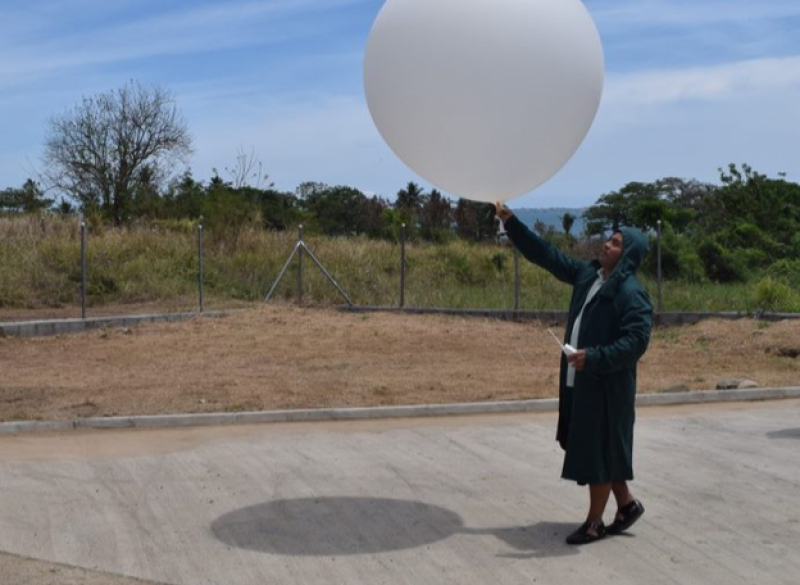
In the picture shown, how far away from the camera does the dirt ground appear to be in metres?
12.8

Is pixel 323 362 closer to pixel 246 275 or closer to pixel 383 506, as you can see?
pixel 383 506

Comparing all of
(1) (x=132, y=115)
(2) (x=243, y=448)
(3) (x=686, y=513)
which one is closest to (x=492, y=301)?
(2) (x=243, y=448)

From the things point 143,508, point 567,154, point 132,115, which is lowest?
point 143,508

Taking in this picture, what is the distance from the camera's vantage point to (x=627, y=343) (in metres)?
6.69

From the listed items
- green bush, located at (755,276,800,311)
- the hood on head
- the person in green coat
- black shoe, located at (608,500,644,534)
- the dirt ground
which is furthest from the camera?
green bush, located at (755,276,800,311)

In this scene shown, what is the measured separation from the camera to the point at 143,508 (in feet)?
25.8

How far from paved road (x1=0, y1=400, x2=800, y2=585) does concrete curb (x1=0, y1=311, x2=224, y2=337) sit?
28.8ft

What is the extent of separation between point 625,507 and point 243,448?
379 cm

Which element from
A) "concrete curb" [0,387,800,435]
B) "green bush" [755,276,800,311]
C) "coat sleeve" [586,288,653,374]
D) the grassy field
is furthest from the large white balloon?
the grassy field

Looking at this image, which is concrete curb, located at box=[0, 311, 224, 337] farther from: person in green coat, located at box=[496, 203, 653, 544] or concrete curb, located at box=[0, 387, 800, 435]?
person in green coat, located at box=[496, 203, 653, 544]

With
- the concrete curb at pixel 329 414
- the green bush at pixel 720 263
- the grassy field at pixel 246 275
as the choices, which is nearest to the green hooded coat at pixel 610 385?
the concrete curb at pixel 329 414

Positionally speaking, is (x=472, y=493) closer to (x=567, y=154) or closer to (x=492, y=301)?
(x=567, y=154)

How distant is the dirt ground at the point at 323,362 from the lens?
12.8 meters

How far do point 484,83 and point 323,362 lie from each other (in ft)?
32.1
